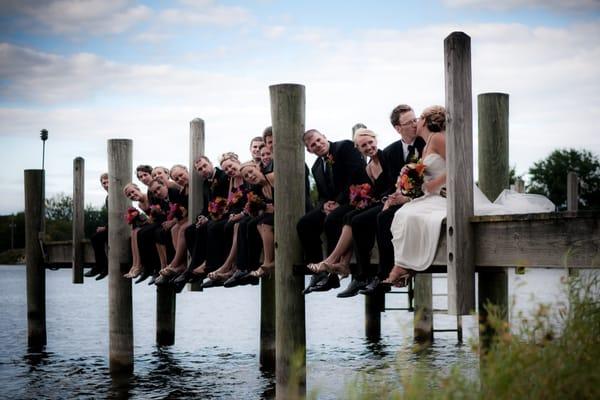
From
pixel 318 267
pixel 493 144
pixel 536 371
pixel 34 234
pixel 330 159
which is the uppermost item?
pixel 493 144

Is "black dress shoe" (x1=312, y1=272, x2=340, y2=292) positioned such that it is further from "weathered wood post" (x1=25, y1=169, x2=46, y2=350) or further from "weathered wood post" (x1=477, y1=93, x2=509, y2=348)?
"weathered wood post" (x1=25, y1=169, x2=46, y2=350)

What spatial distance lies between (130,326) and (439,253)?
8409mm

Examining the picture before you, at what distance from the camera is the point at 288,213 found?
10766 mm

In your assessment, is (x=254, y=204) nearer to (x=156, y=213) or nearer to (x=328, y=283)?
(x=328, y=283)

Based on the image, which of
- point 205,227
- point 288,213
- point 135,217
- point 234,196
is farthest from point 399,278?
point 135,217

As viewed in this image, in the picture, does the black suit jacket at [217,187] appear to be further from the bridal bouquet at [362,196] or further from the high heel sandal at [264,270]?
the bridal bouquet at [362,196]

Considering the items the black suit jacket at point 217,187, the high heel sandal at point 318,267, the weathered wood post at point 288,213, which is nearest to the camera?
the high heel sandal at point 318,267


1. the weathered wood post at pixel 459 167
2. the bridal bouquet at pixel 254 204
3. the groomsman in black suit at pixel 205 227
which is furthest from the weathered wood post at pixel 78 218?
the weathered wood post at pixel 459 167

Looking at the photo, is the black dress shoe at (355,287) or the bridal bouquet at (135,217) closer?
the black dress shoe at (355,287)

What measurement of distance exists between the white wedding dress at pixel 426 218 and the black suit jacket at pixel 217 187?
16.8 feet

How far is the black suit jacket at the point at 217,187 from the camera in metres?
14.0

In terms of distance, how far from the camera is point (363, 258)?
10188 millimetres

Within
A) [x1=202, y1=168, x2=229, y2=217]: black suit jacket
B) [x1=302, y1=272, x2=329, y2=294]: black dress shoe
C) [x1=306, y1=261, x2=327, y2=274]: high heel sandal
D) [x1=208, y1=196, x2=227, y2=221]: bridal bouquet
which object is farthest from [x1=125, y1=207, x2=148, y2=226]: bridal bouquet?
[x1=306, y1=261, x2=327, y2=274]: high heel sandal

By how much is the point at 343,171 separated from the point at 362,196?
2.37 ft
